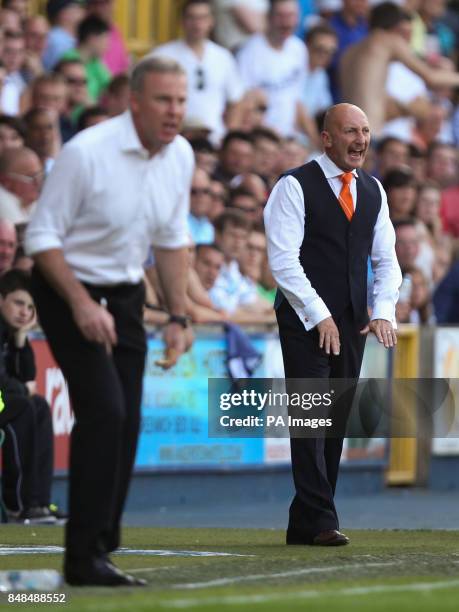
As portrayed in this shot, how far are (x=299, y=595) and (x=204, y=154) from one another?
988 cm

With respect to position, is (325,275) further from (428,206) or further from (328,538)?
(428,206)

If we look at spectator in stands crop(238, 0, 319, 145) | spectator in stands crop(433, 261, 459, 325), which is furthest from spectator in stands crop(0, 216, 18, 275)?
spectator in stands crop(238, 0, 319, 145)

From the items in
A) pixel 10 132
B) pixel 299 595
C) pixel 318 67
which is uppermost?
pixel 318 67

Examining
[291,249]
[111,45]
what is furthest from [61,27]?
[291,249]

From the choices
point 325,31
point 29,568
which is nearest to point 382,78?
point 325,31

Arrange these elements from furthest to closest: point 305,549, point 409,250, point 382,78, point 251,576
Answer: point 382,78, point 409,250, point 305,549, point 251,576

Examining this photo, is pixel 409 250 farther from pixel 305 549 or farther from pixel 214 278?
pixel 305 549

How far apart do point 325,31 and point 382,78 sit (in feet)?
2.76

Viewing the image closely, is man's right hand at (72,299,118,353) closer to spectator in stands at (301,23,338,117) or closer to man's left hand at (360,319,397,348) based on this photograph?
man's left hand at (360,319,397,348)

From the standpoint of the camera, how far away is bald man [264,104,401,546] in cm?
912

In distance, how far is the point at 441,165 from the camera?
65.8ft

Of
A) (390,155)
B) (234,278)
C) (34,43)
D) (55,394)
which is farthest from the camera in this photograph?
(390,155)

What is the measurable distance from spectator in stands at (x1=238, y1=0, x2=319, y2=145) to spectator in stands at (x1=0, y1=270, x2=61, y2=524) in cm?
740

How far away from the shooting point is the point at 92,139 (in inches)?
272
